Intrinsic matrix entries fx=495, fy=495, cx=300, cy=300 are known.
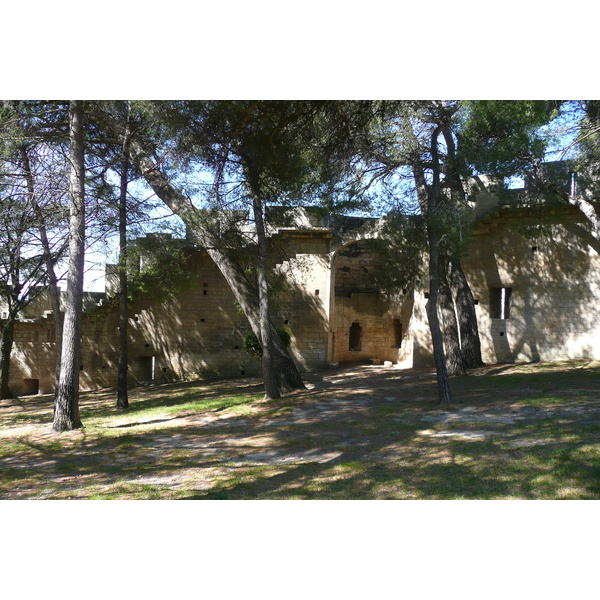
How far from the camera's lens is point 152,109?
775 cm

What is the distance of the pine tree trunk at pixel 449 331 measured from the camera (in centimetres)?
1147

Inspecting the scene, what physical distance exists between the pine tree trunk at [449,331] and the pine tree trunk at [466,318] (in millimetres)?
571

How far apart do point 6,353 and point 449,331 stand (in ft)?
36.1

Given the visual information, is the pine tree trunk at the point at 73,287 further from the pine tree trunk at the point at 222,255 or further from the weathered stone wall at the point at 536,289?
the weathered stone wall at the point at 536,289

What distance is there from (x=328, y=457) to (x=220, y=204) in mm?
5918

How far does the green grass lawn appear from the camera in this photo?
4.71m

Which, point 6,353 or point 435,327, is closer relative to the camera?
point 435,327

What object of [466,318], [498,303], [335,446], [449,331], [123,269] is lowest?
[335,446]

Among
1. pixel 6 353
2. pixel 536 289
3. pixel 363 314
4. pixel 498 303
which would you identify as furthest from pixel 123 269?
pixel 536 289

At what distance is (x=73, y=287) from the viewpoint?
25.8 feet

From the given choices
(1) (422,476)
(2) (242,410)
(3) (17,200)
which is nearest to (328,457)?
(1) (422,476)

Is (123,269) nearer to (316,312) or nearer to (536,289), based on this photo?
(316,312)

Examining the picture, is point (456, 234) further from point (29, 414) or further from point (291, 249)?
point (29, 414)

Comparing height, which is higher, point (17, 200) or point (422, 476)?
point (17, 200)
